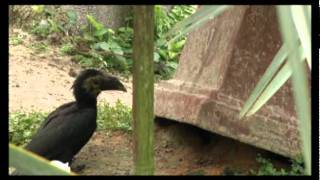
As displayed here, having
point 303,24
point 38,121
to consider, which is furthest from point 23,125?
point 303,24

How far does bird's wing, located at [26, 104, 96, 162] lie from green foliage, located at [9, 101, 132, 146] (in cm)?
33

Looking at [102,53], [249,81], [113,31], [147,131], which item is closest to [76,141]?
[249,81]

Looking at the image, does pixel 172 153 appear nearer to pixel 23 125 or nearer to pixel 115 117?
pixel 115 117

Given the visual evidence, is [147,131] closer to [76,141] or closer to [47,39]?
[76,141]

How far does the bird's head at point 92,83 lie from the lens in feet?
13.5

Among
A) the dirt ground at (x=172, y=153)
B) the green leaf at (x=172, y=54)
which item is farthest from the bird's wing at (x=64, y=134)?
the green leaf at (x=172, y=54)

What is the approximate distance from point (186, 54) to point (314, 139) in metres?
1.20

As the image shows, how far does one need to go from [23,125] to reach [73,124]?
2.20 ft

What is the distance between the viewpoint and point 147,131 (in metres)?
2.14

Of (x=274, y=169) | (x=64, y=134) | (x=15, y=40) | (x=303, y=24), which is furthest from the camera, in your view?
(x=15, y=40)

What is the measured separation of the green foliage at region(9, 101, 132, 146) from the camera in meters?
4.20

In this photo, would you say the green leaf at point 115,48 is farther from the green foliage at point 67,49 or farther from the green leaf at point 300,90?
the green leaf at point 300,90

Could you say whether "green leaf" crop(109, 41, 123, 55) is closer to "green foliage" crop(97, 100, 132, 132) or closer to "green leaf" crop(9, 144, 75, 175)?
"green foliage" crop(97, 100, 132, 132)

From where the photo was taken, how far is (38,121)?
465cm
